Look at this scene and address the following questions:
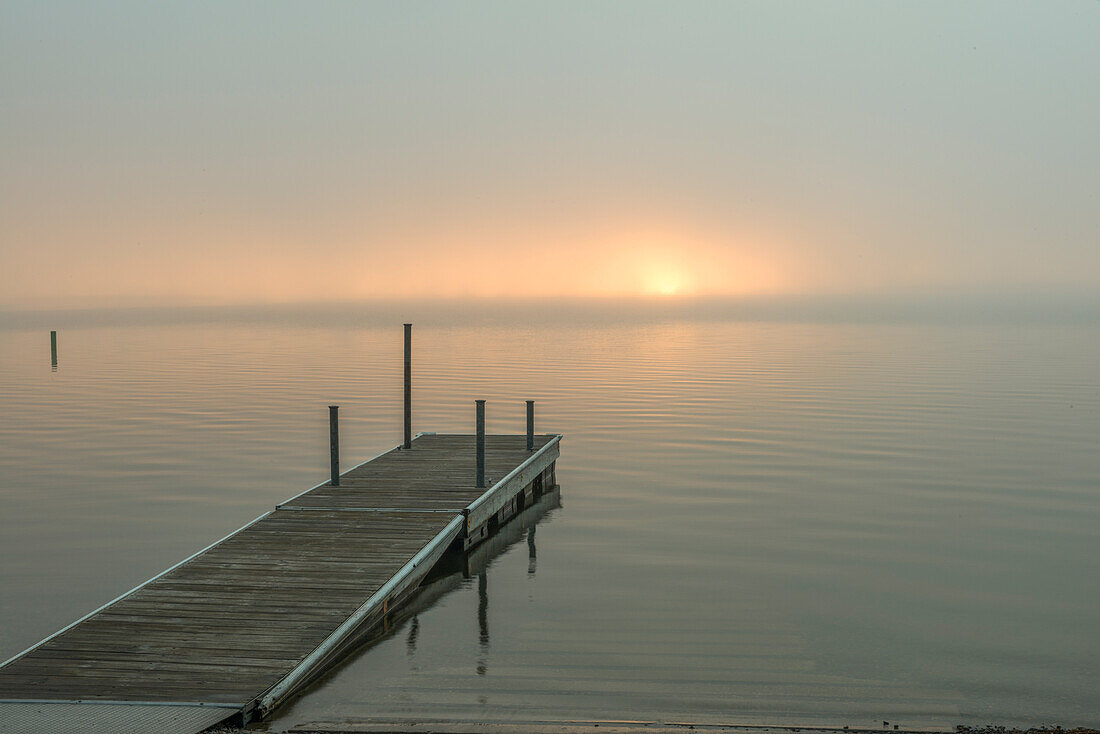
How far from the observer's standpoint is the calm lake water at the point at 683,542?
10508mm

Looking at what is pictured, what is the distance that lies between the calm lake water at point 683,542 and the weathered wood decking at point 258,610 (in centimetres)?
51

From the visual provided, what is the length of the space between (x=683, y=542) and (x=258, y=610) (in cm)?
796

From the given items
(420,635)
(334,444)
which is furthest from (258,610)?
(334,444)

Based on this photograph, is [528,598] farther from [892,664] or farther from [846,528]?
[846,528]

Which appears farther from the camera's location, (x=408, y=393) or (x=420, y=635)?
(x=408, y=393)

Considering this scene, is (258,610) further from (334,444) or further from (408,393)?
(408,393)

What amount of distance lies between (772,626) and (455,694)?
4.26 meters

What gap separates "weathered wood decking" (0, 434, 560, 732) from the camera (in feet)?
29.1

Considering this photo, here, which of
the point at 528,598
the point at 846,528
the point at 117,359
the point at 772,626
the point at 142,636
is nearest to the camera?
the point at 142,636

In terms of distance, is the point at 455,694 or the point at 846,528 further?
the point at 846,528

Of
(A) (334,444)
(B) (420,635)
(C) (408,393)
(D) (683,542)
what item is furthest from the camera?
(C) (408,393)

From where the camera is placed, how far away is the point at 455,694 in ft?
33.5

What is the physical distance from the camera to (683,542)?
16875mm

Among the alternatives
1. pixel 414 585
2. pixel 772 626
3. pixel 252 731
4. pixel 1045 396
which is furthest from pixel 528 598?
pixel 1045 396
